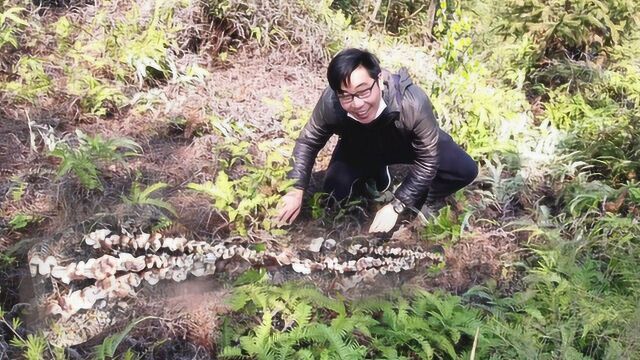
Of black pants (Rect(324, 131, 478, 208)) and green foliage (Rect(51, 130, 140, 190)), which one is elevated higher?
black pants (Rect(324, 131, 478, 208))

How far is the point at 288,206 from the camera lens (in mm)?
3375

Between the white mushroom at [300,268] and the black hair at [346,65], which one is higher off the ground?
the black hair at [346,65]

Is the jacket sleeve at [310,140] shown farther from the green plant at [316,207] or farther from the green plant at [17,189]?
the green plant at [17,189]

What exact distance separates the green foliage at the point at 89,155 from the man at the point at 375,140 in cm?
117

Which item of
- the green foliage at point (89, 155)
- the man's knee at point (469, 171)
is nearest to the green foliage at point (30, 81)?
the green foliage at point (89, 155)

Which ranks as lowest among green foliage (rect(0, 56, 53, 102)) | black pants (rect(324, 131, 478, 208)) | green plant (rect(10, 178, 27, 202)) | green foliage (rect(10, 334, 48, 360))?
green foliage (rect(10, 334, 48, 360))

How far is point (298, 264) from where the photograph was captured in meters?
3.25

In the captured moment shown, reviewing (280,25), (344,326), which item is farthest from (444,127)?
(344,326)

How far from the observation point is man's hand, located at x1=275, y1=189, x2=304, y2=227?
3377 mm

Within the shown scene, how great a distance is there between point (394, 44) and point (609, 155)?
313 centimetres

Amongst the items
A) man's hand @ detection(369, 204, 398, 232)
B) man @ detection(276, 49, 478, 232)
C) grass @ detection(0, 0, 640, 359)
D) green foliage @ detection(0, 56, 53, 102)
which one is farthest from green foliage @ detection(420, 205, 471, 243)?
green foliage @ detection(0, 56, 53, 102)

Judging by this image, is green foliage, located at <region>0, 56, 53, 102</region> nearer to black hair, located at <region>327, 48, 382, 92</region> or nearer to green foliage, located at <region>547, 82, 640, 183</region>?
black hair, located at <region>327, 48, 382, 92</region>

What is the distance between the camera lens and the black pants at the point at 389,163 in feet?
12.2

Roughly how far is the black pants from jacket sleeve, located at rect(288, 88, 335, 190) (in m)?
0.40
